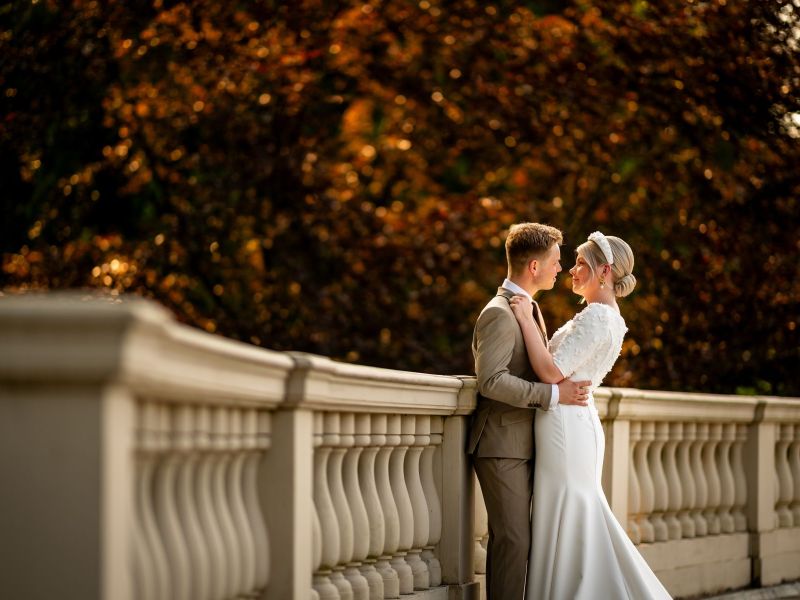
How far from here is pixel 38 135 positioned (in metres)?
15.1

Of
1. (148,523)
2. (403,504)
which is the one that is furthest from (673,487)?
(148,523)

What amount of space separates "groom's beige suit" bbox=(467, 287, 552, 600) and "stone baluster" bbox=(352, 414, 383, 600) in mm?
895

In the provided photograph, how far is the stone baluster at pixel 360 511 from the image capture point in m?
6.04

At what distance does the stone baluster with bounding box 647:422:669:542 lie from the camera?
9242 mm

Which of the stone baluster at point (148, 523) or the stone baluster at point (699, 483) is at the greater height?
the stone baluster at point (148, 523)

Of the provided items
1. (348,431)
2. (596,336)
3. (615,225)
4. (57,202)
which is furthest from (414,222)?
(348,431)

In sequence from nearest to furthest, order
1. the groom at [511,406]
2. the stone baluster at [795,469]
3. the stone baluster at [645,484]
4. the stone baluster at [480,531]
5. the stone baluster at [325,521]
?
1. the stone baluster at [325,521]
2. the groom at [511,406]
3. the stone baluster at [480,531]
4. the stone baluster at [645,484]
5. the stone baluster at [795,469]

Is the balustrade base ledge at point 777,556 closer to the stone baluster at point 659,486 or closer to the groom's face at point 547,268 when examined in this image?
the stone baluster at point 659,486

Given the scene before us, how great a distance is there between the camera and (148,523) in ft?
13.0

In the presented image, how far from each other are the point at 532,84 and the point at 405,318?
10.3 ft

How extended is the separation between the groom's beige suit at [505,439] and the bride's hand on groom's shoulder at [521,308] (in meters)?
0.04

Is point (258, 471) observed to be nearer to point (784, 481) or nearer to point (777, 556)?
point (777, 556)

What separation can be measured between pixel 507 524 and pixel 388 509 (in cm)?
78

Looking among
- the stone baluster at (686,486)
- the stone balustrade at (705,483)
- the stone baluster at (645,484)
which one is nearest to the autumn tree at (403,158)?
the stone balustrade at (705,483)
